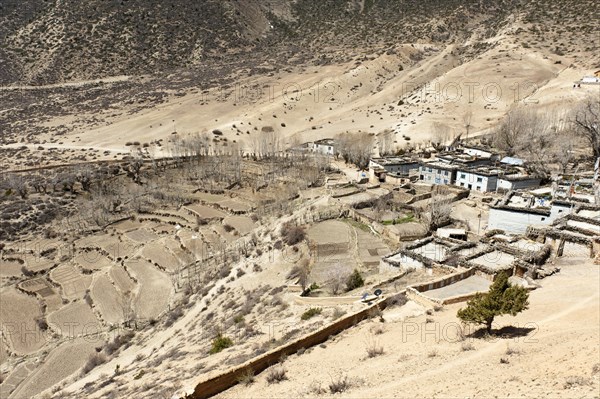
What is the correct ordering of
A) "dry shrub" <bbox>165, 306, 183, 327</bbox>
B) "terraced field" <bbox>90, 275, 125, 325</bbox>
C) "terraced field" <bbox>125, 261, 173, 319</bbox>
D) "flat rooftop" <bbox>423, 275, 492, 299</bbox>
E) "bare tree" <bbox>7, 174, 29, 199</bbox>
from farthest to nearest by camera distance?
1. "bare tree" <bbox>7, 174, 29, 199</bbox>
2. "terraced field" <bbox>125, 261, 173, 319</bbox>
3. "terraced field" <bbox>90, 275, 125, 325</bbox>
4. "dry shrub" <bbox>165, 306, 183, 327</bbox>
5. "flat rooftop" <bbox>423, 275, 492, 299</bbox>

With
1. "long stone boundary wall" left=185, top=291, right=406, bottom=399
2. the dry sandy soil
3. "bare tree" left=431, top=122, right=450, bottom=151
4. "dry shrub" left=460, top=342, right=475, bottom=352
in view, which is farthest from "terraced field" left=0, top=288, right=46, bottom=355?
"bare tree" left=431, top=122, right=450, bottom=151

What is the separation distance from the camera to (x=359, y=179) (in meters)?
50.9

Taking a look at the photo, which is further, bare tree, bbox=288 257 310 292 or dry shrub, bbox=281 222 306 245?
dry shrub, bbox=281 222 306 245

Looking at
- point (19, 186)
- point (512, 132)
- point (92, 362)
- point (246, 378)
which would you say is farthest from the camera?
point (512, 132)

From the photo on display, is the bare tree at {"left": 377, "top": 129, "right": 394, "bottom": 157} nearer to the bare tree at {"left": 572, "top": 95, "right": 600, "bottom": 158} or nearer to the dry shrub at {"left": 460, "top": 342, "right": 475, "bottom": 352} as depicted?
the bare tree at {"left": 572, "top": 95, "right": 600, "bottom": 158}

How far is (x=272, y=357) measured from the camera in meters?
16.2

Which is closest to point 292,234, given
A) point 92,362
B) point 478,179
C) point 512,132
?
point 92,362

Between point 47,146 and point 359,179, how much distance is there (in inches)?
1654

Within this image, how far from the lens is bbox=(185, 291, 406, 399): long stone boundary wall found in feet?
48.5

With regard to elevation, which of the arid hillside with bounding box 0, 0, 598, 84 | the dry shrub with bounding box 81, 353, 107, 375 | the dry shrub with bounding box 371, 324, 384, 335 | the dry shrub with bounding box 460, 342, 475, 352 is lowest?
the dry shrub with bounding box 81, 353, 107, 375

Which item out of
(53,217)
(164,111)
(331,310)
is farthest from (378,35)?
(331,310)

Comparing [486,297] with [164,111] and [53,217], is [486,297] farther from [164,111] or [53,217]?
[164,111]

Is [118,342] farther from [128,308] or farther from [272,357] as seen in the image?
[272,357]

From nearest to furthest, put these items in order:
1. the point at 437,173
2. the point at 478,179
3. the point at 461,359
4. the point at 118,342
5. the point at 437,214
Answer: the point at 461,359
the point at 118,342
the point at 437,214
the point at 478,179
the point at 437,173
